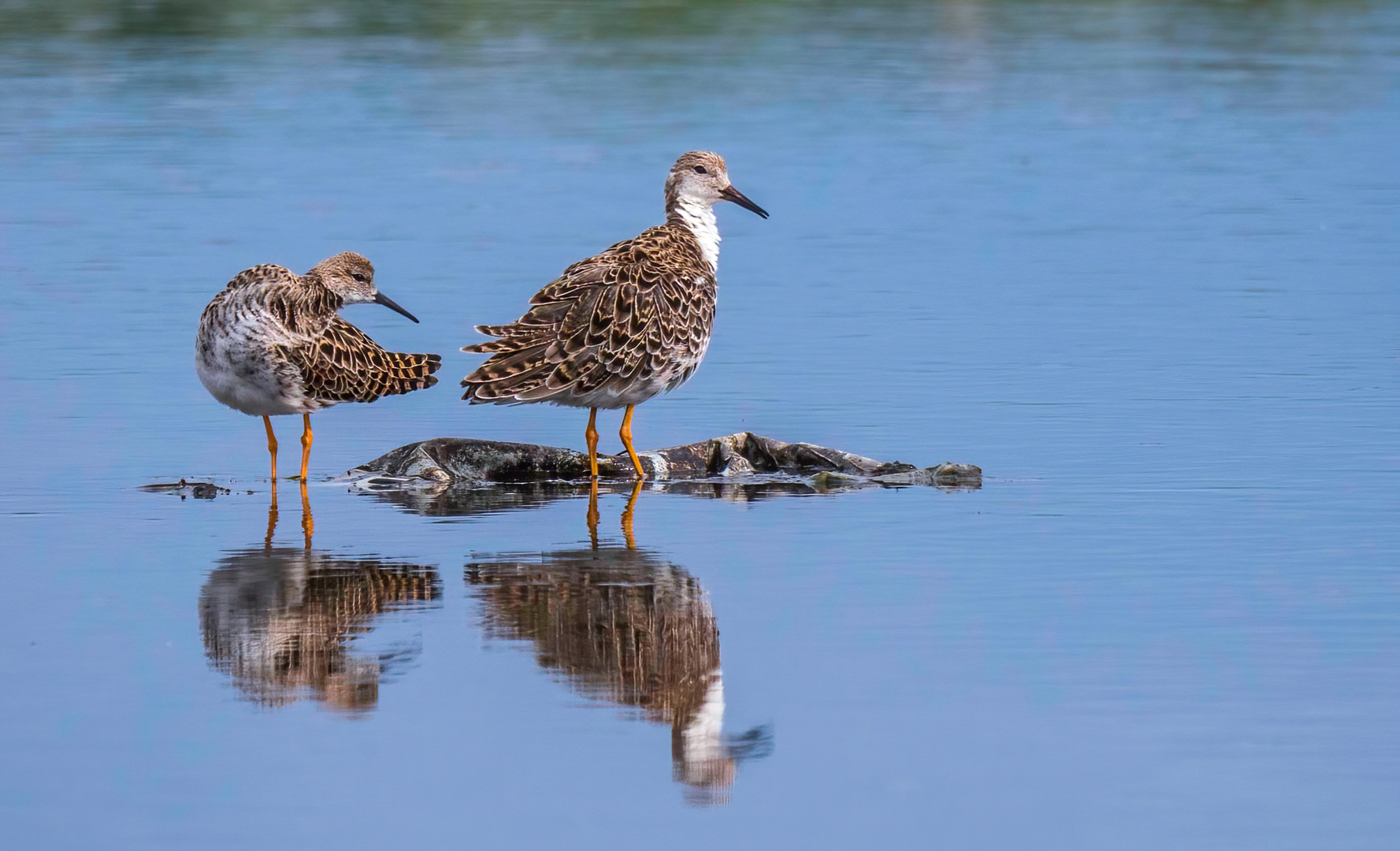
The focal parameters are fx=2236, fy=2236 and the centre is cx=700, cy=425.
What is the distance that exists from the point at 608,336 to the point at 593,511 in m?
1.29

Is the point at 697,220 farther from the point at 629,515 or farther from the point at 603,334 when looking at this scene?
the point at 629,515

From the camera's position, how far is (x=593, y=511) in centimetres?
1128

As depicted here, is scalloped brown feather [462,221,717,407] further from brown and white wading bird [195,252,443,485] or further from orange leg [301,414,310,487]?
orange leg [301,414,310,487]

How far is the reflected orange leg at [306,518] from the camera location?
34.8 ft

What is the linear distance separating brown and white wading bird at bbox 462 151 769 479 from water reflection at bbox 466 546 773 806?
2.02 meters

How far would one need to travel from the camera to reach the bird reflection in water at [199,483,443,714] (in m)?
8.08

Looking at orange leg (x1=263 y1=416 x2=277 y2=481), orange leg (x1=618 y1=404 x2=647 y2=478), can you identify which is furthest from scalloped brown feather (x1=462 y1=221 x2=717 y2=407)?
orange leg (x1=263 y1=416 x2=277 y2=481)

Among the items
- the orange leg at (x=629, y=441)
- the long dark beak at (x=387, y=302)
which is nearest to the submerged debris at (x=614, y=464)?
the orange leg at (x=629, y=441)

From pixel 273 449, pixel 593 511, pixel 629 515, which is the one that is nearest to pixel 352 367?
pixel 273 449

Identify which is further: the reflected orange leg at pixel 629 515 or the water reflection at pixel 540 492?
the water reflection at pixel 540 492

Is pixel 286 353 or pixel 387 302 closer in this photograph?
pixel 286 353

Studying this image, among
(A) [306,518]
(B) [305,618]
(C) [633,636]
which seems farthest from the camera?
(A) [306,518]

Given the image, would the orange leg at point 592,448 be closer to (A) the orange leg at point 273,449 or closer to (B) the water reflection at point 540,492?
(B) the water reflection at point 540,492

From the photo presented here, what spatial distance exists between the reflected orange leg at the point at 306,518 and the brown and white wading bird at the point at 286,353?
1.18 ft
